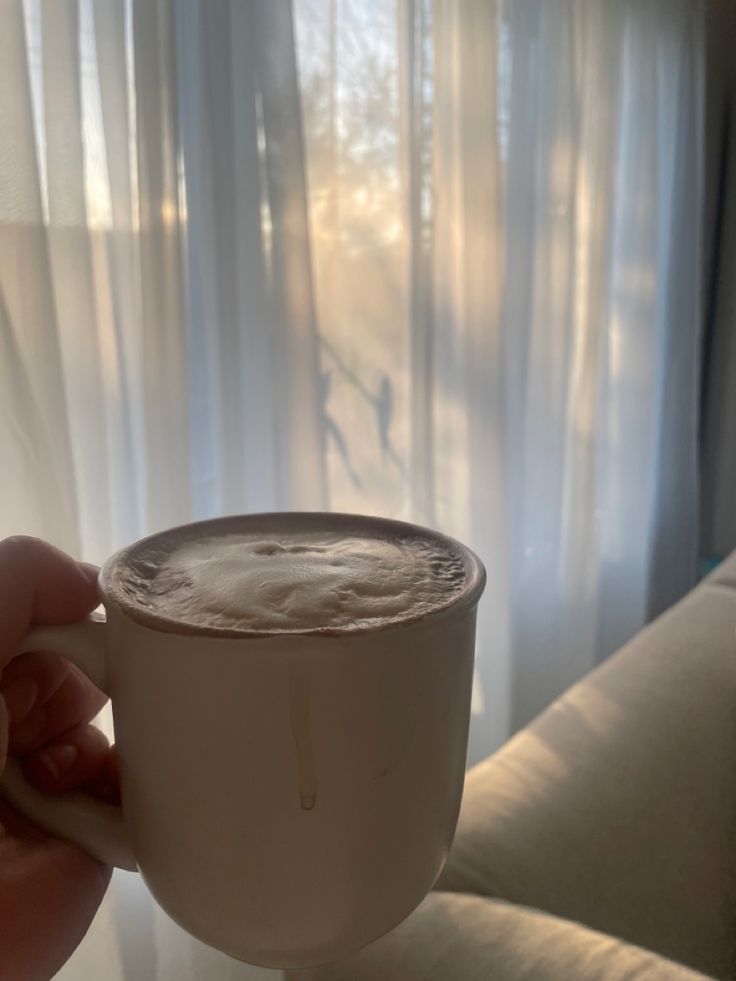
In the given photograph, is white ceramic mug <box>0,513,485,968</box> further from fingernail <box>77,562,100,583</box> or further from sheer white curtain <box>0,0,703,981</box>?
sheer white curtain <box>0,0,703,981</box>

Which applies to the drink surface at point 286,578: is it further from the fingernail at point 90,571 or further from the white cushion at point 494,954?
the white cushion at point 494,954

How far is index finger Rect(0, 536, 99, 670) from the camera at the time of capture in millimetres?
404

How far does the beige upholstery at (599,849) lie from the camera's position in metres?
0.60

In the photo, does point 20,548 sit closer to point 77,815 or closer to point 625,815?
point 77,815

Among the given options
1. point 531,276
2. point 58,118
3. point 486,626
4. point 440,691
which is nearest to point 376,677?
point 440,691

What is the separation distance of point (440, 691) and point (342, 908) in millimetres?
108

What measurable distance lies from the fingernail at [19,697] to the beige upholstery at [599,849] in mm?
338

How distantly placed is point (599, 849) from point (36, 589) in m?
0.60

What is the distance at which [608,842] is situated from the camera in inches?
30.0

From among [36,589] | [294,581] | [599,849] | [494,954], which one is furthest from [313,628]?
[599,849]

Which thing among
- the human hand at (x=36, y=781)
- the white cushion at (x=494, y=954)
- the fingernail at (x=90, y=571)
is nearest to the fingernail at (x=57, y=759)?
the human hand at (x=36, y=781)

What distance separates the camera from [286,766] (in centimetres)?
31

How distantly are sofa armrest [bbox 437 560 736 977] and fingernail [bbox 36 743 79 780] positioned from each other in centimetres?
40

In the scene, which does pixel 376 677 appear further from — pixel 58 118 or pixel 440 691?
pixel 58 118
